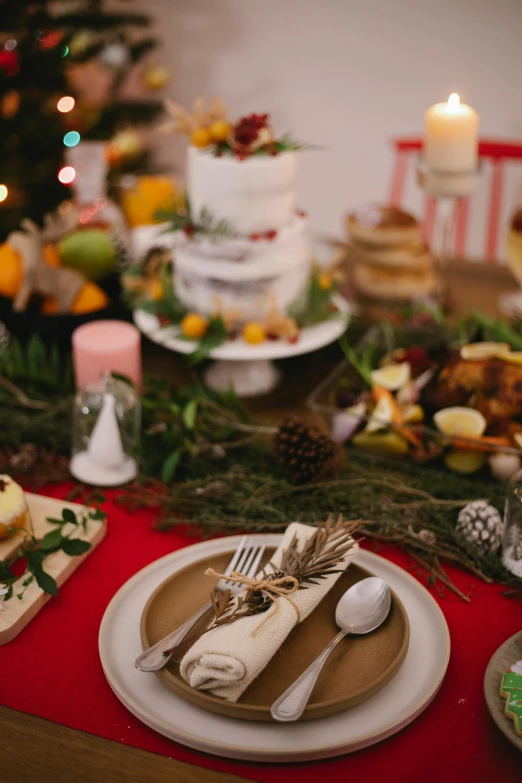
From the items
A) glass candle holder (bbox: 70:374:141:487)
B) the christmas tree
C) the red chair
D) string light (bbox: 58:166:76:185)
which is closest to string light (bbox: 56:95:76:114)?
the christmas tree

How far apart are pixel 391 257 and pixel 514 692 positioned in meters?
1.00

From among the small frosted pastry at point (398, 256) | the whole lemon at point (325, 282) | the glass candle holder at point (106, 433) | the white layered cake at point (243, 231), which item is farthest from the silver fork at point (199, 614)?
the small frosted pastry at point (398, 256)

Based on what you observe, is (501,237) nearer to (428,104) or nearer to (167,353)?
(428,104)

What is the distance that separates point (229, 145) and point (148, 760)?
2.93 feet

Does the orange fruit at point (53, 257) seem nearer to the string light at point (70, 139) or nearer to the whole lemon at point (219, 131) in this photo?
the whole lemon at point (219, 131)

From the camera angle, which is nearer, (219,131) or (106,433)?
(106,433)

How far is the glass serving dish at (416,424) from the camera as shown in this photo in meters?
0.97

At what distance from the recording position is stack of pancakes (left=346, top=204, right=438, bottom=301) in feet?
4.83

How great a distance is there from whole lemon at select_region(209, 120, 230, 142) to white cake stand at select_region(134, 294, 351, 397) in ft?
1.01

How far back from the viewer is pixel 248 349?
1162 millimetres

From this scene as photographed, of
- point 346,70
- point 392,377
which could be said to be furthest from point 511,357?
point 346,70

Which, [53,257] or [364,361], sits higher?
[53,257]

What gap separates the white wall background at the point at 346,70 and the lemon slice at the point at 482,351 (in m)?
1.76

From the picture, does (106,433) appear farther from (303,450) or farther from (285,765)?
(285,765)
